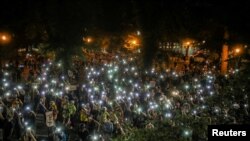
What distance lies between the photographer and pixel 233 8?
2.78 metres

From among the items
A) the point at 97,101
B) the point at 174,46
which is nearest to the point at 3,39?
the point at 174,46

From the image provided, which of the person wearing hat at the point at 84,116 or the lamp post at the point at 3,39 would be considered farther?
the person wearing hat at the point at 84,116

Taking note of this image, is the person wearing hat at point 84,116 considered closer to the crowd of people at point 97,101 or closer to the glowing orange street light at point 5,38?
the crowd of people at point 97,101

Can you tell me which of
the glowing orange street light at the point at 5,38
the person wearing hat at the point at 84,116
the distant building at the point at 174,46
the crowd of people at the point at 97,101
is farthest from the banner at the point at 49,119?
the glowing orange street light at the point at 5,38

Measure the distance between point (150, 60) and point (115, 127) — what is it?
54.0 ft

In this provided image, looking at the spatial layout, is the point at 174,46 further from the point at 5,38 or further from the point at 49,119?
the point at 49,119

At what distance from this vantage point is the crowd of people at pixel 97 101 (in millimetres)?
16891

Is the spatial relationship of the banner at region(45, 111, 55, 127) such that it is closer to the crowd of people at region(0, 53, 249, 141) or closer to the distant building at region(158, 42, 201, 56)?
the crowd of people at region(0, 53, 249, 141)

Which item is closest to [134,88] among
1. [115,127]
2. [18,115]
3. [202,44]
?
[115,127]

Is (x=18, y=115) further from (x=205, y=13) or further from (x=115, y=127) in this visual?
A: (x=205, y=13)

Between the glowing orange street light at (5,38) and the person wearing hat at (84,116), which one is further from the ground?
the glowing orange street light at (5,38)

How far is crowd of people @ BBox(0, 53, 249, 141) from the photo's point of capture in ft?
55.4

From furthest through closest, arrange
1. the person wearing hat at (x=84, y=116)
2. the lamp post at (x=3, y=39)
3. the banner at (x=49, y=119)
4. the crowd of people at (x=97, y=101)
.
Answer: the person wearing hat at (x=84, y=116) < the banner at (x=49, y=119) < the crowd of people at (x=97, y=101) < the lamp post at (x=3, y=39)

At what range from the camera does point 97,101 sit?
2228 centimetres
